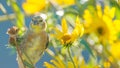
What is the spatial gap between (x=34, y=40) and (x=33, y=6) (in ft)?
0.53

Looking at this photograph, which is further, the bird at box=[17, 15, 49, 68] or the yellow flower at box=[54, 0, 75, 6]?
the yellow flower at box=[54, 0, 75, 6]

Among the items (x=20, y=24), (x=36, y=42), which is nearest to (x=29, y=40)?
(x=36, y=42)

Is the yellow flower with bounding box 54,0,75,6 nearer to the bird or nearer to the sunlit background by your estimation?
the sunlit background

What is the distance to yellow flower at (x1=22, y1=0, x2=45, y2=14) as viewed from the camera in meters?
0.41

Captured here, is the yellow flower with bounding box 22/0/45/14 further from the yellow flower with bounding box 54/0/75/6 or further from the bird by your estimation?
the bird

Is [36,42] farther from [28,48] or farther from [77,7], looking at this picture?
[77,7]

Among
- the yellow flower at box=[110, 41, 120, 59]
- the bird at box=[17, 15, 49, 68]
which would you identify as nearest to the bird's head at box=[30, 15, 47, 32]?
the bird at box=[17, 15, 49, 68]

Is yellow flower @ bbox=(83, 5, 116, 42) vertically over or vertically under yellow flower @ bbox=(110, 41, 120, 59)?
over

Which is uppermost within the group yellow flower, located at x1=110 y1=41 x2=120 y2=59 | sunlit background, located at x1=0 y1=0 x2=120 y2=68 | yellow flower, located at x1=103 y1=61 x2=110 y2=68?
sunlit background, located at x1=0 y1=0 x2=120 y2=68

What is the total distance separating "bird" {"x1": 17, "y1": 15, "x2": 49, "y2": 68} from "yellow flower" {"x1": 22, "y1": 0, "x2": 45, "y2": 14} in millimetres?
138

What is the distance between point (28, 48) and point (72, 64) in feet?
0.19

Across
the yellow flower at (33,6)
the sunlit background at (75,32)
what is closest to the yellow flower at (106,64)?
the sunlit background at (75,32)

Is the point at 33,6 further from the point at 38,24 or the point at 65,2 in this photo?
the point at 38,24

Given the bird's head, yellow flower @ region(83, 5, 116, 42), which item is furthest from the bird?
yellow flower @ region(83, 5, 116, 42)
